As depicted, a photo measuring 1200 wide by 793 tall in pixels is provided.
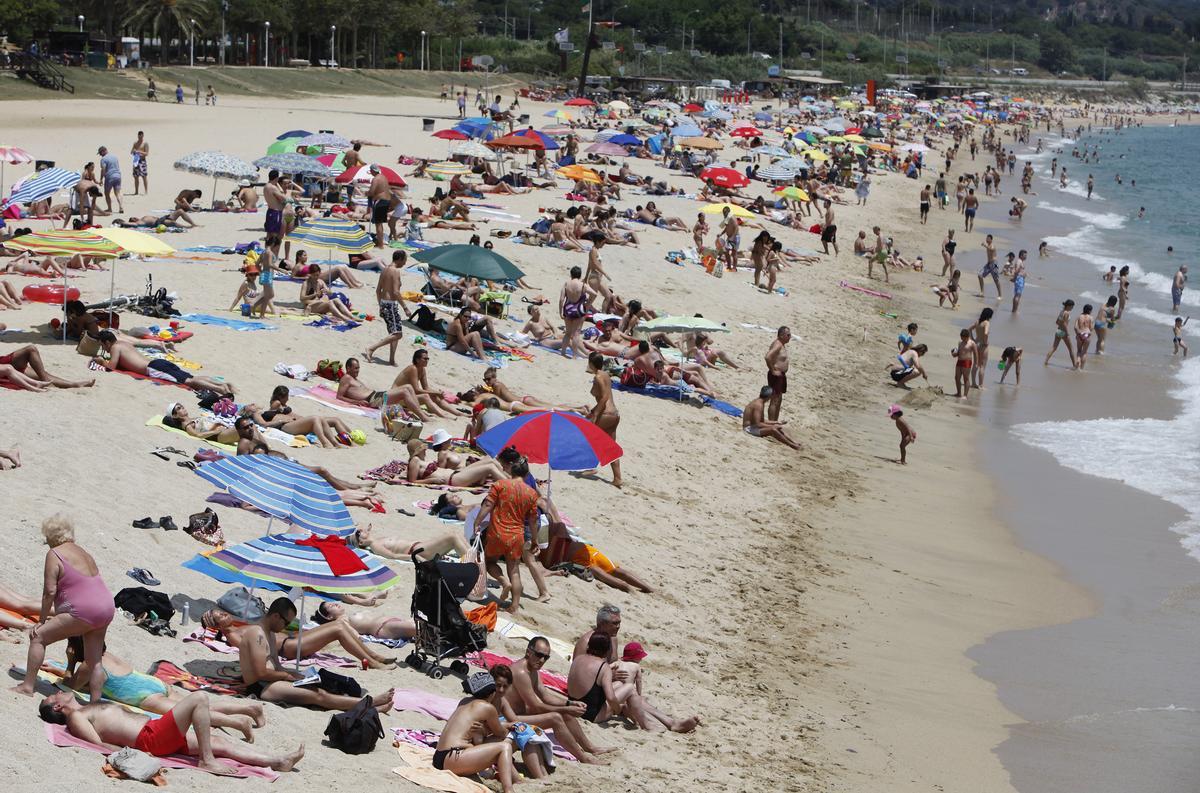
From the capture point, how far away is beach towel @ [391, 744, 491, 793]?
23.6 ft

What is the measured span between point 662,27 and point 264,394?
5156 inches

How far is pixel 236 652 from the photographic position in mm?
8391

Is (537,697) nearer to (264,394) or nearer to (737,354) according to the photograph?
(264,394)

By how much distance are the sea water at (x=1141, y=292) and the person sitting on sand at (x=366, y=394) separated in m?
7.83

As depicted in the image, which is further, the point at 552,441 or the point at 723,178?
the point at 723,178

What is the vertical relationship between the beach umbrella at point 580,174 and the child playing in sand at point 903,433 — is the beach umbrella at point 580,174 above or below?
above

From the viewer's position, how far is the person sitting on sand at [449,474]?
40.5ft

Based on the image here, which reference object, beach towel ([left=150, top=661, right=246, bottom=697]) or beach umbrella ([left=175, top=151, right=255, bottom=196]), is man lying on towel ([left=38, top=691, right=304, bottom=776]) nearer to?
beach towel ([left=150, top=661, right=246, bottom=697])

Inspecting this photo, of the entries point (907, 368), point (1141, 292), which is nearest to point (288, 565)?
point (907, 368)

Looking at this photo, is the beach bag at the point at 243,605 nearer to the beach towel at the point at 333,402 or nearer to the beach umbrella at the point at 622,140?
the beach towel at the point at 333,402

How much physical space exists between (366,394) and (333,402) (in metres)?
0.37

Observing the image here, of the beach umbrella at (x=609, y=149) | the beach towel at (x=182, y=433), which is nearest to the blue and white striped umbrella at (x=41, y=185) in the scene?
the beach towel at (x=182, y=433)

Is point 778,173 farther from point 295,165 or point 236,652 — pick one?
point 236,652

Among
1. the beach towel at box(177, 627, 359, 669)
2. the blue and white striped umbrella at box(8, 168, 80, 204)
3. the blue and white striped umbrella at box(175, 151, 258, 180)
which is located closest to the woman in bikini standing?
the beach towel at box(177, 627, 359, 669)
